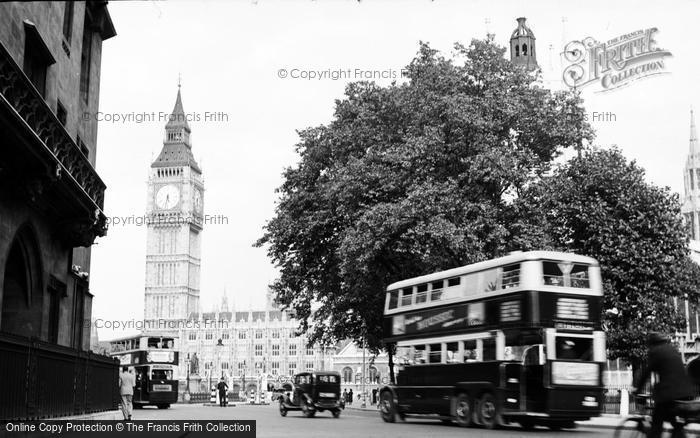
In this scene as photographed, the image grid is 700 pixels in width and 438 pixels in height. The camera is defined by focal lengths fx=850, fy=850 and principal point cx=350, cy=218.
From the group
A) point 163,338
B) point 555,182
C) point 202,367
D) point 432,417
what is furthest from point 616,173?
point 202,367

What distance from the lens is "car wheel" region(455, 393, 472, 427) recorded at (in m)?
25.3

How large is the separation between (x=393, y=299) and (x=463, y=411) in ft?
19.9

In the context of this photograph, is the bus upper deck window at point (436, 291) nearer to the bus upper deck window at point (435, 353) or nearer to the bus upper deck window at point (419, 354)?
the bus upper deck window at point (435, 353)

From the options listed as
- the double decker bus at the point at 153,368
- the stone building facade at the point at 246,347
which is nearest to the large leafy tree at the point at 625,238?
the double decker bus at the point at 153,368

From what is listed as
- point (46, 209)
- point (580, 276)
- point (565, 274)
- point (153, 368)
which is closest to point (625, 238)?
point (580, 276)

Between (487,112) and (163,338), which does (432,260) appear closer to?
(487,112)

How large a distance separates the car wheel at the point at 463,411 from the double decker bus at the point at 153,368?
2494cm

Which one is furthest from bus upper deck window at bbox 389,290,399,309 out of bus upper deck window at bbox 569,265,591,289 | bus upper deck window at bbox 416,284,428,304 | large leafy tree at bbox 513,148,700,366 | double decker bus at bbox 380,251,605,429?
large leafy tree at bbox 513,148,700,366

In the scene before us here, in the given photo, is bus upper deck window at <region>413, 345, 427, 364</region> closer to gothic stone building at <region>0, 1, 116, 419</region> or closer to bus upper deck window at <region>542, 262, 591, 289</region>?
bus upper deck window at <region>542, 262, 591, 289</region>

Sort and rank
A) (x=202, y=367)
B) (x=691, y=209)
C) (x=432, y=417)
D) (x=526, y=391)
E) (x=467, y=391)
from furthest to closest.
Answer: (x=202, y=367) < (x=691, y=209) < (x=432, y=417) < (x=467, y=391) < (x=526, y=391)

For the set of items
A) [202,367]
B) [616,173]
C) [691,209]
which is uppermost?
[691,209]

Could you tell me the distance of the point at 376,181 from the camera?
3703 cm

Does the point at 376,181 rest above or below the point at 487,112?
below

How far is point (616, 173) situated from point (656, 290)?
5.69 metres
